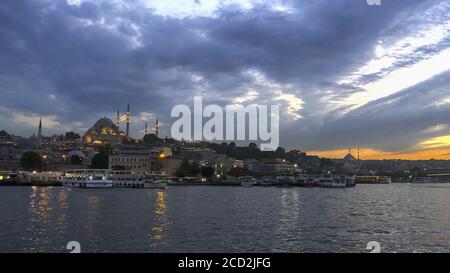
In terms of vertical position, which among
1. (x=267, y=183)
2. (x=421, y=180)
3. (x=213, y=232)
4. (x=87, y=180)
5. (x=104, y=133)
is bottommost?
(x=421, y=180)

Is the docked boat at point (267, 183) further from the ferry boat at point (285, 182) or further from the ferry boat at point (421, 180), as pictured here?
the ferry boat at point (421, 180)

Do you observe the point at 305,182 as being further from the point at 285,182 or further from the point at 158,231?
the point at 158,231

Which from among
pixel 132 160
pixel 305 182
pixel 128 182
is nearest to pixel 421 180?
pixel 305 182

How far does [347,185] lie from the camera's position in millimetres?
91625

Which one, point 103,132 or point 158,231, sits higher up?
point 103,132

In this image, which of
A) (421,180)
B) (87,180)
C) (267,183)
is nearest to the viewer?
(87,180)

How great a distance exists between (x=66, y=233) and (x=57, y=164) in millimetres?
92790

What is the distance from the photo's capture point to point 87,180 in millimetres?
68125

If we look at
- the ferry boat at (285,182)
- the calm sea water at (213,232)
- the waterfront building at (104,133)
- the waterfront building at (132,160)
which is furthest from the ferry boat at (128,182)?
the waterfront building at (104,133)

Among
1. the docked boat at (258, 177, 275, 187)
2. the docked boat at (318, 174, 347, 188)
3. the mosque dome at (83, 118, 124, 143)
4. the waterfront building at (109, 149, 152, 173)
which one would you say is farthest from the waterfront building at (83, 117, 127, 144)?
the docked boat at (318, 174, 347, 188)

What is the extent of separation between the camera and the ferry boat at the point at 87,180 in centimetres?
6606

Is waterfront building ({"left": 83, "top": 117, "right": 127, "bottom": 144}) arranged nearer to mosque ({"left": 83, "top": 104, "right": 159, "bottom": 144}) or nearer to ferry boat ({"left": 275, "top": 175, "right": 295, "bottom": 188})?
mosque ({"left": 83, "top": 104, "right": 159, "bottom": 144})
